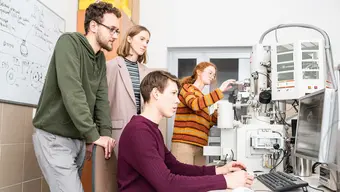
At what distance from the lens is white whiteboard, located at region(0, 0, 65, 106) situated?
1989 millimetres

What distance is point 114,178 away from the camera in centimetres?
141

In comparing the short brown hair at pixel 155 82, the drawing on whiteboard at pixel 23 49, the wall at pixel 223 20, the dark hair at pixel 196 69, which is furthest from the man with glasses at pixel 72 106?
the wall at pixel 223 20

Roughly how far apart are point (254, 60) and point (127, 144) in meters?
1.37

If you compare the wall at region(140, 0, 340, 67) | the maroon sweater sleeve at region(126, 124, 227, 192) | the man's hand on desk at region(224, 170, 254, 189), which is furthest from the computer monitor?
the wall at region(140, 0, 340, 67)

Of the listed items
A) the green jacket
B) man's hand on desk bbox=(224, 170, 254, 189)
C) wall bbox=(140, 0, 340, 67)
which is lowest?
man's hand on desk bbox=(224, 170, 254, 189)

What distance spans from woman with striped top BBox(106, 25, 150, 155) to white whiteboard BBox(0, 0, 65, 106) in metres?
0.58

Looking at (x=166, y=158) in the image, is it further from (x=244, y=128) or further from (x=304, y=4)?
(x=304, y=4)

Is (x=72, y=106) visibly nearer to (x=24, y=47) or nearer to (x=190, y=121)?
(x=24, y=47)

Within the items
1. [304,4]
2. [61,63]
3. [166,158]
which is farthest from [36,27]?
[304,4]

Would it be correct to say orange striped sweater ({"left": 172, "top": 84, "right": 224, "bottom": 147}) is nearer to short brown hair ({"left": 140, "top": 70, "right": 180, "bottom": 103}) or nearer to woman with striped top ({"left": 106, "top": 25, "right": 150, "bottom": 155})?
woman with striped top ({"left": 106, "top": 25, "right": 150, "bottom": 155})

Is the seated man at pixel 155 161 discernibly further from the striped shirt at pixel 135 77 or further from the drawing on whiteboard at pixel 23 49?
the drawing on whiteboard at pixel 23 49

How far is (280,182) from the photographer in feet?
4.42

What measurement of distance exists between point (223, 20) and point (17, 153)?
2.64m

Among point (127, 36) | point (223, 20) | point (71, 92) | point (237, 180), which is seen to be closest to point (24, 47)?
point (127, 36)
